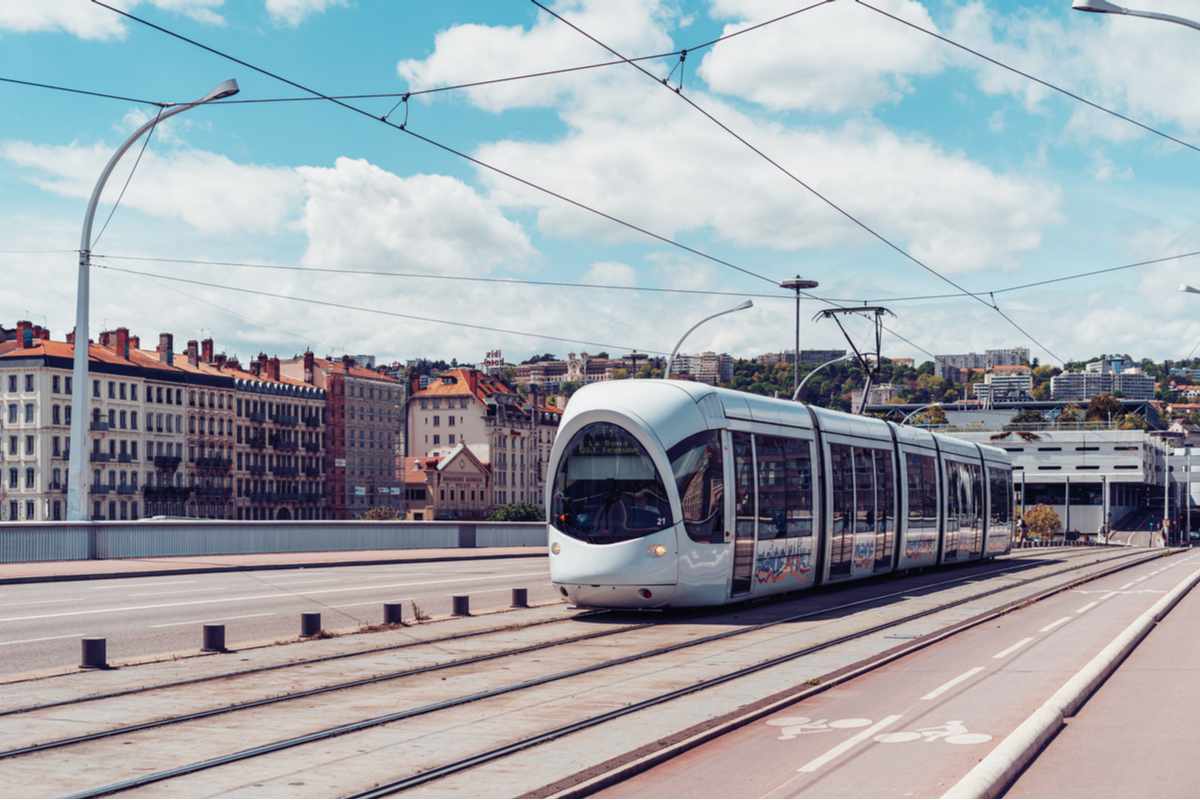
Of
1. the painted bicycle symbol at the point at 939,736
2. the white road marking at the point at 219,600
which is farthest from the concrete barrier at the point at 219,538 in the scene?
the painted bicycle symbol at the point at 939,736

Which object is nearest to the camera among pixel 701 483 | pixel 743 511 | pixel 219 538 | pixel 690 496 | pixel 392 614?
pixel 392 614

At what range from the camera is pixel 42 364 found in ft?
389

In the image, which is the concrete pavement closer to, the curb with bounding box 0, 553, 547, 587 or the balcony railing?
the curb with bounding box 0, 553, 547, 587

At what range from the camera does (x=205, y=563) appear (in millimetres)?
34875

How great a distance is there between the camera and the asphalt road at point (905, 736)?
29.6ft

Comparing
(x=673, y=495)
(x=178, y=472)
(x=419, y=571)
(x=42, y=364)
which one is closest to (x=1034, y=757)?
(x=673, y=495)

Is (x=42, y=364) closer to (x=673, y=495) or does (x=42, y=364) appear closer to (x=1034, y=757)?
(x=673, y=495)

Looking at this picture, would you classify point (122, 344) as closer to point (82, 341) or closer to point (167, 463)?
point (167, 463)

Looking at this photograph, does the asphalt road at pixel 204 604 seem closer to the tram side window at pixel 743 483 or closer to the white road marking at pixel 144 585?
the white road marking at pixel 144 585

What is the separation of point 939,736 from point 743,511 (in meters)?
10.8

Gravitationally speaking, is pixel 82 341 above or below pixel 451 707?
above

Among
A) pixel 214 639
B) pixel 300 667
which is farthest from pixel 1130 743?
pixel 214 639

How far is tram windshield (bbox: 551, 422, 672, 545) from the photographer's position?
1988cm

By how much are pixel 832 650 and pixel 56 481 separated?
374ft
